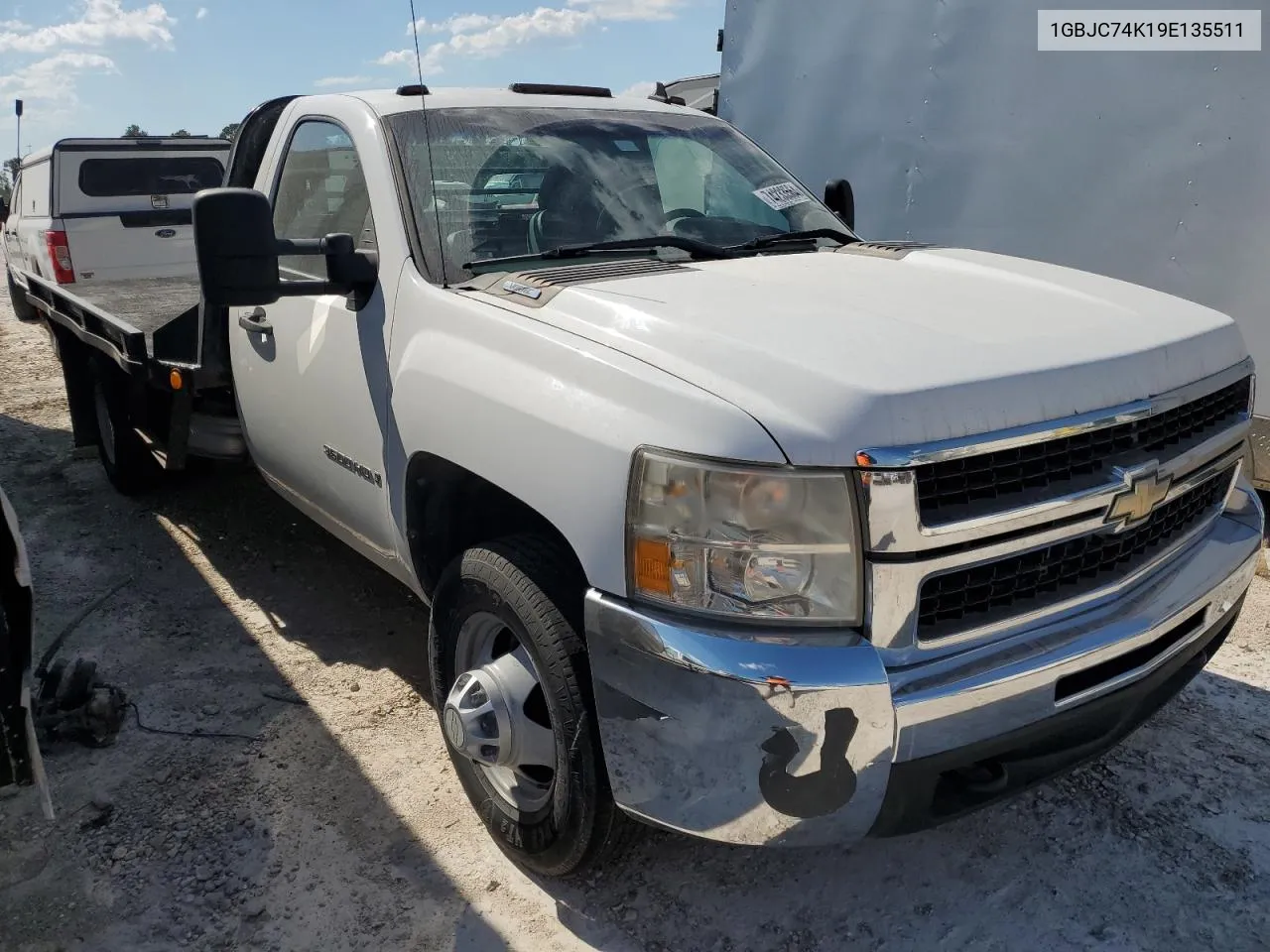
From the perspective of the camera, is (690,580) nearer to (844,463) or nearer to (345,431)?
(844,463)

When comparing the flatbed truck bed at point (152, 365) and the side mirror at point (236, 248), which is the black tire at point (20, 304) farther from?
the side mirror at point (236, 248)

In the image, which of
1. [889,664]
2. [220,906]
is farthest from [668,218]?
[220,906]

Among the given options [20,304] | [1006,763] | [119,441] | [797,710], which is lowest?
[1006,763]

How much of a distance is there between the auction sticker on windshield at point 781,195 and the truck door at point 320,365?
1.33 m

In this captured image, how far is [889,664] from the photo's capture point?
1.99 m

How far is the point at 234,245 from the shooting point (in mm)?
2613

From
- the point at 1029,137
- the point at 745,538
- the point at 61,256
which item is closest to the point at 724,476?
the point at 745,538

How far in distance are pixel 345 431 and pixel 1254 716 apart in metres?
3.10

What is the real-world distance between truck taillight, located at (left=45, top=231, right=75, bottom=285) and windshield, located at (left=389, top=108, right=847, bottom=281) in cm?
688

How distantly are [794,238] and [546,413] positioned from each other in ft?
4.90

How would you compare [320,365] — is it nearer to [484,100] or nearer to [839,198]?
[484,100]

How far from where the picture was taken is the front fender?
6.65 ft

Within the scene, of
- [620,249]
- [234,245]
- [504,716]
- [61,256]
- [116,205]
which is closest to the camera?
[504,716]

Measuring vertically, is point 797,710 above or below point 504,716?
above
